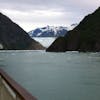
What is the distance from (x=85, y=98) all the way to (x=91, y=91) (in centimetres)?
547

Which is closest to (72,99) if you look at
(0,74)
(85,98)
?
(85,98)

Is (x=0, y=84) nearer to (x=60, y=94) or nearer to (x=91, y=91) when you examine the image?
(x=60, y=94)

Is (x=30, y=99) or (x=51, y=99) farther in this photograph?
(x=51, y=99)

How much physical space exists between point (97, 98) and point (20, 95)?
94.0 ft

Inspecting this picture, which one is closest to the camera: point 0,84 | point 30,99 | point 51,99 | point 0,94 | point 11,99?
point 30,99

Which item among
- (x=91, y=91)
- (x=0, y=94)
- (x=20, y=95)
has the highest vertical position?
(x=20, y=95)

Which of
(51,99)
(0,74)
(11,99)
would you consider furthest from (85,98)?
(11,99)

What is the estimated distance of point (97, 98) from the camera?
109 ft

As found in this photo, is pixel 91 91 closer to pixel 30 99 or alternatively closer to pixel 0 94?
pixel 0 94

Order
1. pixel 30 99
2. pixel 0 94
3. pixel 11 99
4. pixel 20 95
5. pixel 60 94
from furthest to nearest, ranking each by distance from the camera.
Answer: pixel 60 94
pixel 0 94
pixel 11 99
pixel 20 95
pixel 30 99

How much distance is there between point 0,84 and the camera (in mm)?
8898

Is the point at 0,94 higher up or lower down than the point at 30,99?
lower down

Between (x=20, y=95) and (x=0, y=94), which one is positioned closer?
(x=20, y=95)

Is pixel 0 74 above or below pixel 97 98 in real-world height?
above
